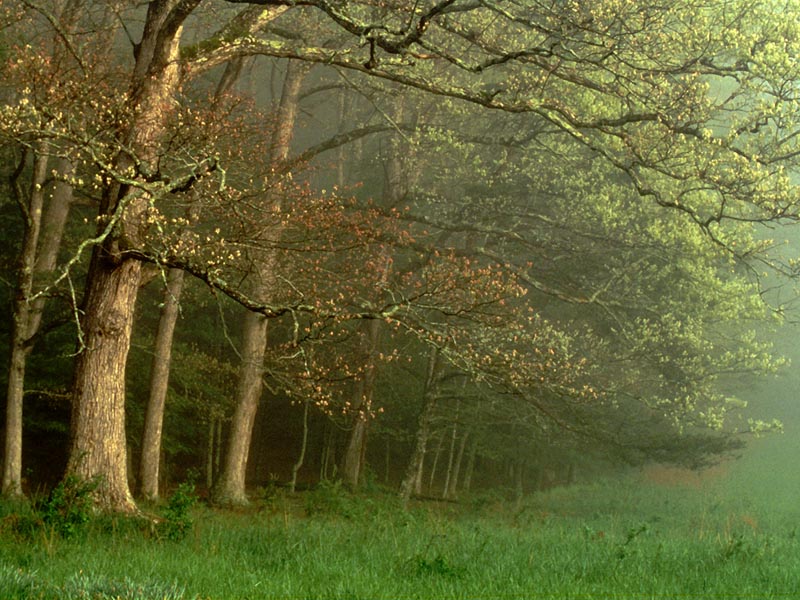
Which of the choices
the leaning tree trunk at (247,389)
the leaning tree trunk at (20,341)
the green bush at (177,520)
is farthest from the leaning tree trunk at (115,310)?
the leaning tree trunk at (247,389)

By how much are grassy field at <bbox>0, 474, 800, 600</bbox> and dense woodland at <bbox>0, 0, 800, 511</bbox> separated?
2.59 m

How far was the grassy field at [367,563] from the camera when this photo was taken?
6930mm

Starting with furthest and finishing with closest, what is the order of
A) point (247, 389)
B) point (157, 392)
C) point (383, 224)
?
point (247, 389) < point (157, 392) < point (383, 224)

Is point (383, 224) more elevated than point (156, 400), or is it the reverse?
point (383, 224)

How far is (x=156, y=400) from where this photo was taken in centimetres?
1895

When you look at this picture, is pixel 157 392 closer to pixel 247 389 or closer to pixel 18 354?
pixel 247 389

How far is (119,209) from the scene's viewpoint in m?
10.4

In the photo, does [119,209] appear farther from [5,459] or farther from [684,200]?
[684,200]

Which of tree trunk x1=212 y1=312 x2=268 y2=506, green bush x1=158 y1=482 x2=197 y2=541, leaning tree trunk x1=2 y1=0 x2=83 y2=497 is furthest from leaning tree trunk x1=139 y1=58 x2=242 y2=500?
green bush x1=158 y1=482 x2=197 y2=541

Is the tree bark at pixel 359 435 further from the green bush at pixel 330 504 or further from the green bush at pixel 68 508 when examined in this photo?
the green bush at pixel 68 508

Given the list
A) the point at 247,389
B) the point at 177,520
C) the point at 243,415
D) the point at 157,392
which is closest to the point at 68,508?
the point at 177,520

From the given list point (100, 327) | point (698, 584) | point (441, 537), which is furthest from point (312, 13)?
point (698, 584)

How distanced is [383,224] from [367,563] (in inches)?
419

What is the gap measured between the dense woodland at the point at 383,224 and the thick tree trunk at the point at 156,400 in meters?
0.07
